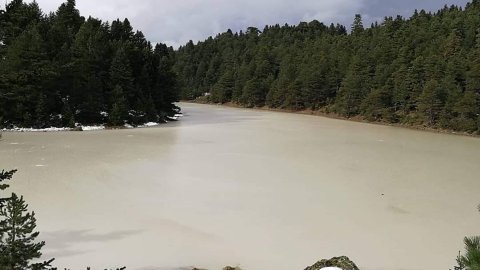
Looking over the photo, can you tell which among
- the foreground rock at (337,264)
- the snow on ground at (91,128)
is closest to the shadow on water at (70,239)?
the foreground rock at (337,264)

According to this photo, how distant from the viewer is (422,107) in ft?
145

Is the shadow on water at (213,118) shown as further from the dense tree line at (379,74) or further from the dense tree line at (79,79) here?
the dense tree line at (379,74)

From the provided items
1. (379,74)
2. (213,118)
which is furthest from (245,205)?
(379,74)

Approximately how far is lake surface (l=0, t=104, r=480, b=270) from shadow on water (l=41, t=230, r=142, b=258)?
0.02 metres

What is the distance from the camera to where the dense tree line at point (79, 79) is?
35.5 meters

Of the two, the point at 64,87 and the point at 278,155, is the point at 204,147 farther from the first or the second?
the point at 64,87

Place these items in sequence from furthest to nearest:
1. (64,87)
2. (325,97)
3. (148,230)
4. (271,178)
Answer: (325,97)
(64,87)
(271,178)
(148,230)

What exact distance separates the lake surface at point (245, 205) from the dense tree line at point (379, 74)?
65.7 feet

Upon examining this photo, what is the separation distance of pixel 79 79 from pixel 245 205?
31.9 meters

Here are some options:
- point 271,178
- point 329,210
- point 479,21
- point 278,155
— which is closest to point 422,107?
point 479,21

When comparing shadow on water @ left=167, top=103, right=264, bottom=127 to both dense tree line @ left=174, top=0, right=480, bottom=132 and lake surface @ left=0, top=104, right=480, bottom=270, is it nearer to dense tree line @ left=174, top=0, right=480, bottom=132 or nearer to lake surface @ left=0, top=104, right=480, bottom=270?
dense tree line @ left=174, top=0, right=480, bottom=132

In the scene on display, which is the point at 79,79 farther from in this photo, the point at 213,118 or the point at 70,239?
the point at 70,239

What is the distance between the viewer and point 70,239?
9.59m

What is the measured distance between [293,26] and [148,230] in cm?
12123
